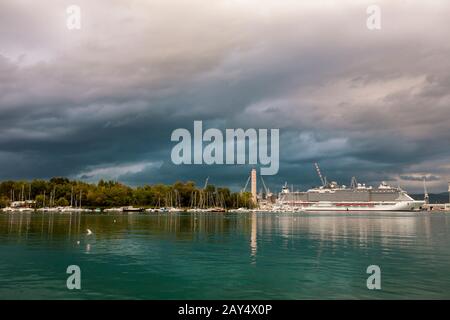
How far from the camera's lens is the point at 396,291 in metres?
28.2

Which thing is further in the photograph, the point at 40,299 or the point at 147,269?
the point at 147,269

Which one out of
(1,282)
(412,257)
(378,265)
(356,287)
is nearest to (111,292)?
(1,282)

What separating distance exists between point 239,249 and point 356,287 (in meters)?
22.7

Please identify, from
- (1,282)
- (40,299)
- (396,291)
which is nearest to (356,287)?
(396,291)

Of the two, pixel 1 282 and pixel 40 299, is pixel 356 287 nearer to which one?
pixel 40 299

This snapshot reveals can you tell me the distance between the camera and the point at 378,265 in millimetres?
38812
